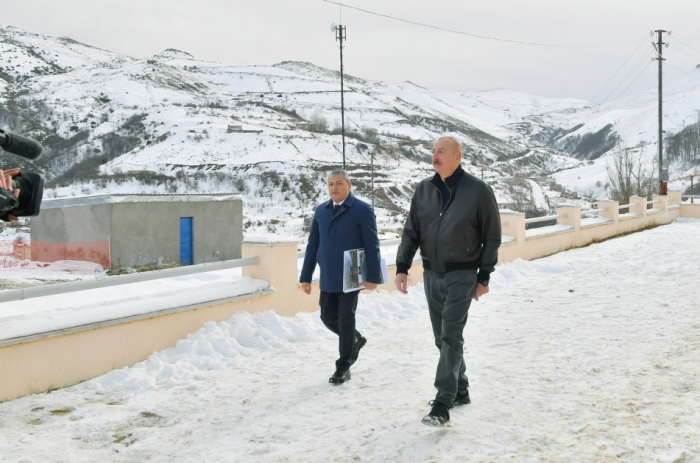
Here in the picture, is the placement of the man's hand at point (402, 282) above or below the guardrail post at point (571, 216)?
below

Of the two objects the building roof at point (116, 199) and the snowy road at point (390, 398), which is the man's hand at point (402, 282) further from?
the building roof at point (116, 199)

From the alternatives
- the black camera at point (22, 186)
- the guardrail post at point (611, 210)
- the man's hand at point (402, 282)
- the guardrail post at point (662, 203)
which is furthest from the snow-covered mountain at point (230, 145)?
the black camera at point (22, 186)

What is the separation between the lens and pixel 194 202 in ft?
111

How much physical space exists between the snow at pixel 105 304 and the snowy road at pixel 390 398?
389 mm

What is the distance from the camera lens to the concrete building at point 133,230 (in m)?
29.9

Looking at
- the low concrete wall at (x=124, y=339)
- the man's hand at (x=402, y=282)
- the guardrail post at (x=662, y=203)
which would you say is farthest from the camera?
the guardrail post at (x=662, y=203)

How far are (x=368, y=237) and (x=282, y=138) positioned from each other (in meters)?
110

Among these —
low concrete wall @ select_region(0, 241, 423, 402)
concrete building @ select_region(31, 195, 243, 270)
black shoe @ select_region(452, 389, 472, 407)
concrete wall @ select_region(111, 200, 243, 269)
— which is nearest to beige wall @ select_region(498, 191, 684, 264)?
low concrete wall @ select_region(0, 241, 423, 402)

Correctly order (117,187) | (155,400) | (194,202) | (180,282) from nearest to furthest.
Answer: (155,400), (180,282), (194,202), (117,187)

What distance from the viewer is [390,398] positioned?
14.8 ft

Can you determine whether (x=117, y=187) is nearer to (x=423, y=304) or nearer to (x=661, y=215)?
(x=661, y=215)

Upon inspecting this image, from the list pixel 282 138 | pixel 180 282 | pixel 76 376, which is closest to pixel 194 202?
pixel 180 282

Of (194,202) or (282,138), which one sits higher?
(282,138)

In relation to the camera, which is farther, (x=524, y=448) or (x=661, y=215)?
(x=661, y=215)
